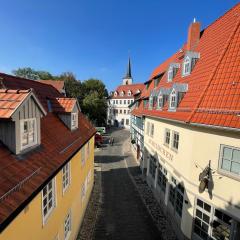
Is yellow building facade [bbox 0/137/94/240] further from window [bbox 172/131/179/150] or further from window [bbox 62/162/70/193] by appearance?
window [bbox 172/131/179/150]

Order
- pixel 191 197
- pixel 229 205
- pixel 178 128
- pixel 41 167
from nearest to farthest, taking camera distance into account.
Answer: pixel 41 167 → pixel 229 205 → pixel 191 197 → pixel 178 128

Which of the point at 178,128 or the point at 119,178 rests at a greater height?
the point at 178,128

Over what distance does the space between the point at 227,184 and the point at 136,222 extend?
7478 mm

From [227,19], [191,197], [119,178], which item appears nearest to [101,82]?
[119,178]

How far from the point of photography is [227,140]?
8.63 meters

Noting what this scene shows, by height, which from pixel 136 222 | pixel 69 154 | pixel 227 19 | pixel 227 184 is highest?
pixel 227 19

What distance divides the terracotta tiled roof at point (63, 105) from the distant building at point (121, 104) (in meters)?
52.6

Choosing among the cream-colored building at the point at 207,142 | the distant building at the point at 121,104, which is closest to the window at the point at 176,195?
the cream-colored building at the point at 207,142

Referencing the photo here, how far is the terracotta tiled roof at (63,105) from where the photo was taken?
11.8 meters

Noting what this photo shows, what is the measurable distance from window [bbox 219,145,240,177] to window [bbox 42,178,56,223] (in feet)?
23.7

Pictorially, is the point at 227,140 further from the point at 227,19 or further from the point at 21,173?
the point at 227,19

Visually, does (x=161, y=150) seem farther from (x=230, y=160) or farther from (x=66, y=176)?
(x=66, y=176)

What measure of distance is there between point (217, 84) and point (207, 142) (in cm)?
294

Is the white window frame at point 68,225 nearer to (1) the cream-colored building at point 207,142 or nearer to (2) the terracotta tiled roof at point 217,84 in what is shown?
(1) the cream-colored building at point 207,142
